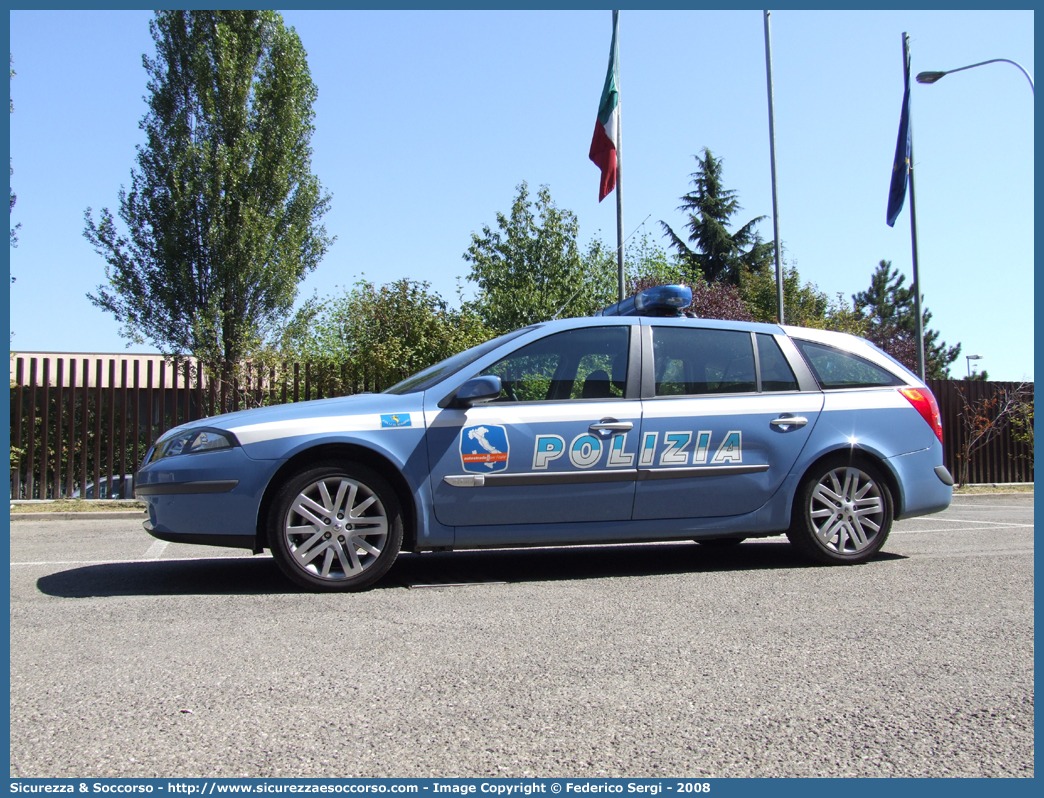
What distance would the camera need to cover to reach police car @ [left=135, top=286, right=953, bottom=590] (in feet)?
16.0

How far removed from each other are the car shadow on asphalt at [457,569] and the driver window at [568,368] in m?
1.15

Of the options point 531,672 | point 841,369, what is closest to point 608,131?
point 841,369

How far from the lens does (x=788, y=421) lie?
563 centimetres

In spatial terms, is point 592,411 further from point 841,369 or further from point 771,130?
point 771,130

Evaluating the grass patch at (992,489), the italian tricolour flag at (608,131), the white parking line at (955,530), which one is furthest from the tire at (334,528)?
the grass patch at (992,489)

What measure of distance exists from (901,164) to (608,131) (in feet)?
23.4

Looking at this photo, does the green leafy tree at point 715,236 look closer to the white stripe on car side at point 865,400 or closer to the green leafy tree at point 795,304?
the green leafy tree at point 795,304

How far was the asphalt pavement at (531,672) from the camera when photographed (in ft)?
7.97

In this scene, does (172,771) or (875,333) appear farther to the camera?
(875,333)

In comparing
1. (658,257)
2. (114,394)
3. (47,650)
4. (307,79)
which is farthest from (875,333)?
(47,650)

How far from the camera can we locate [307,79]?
23.4m
